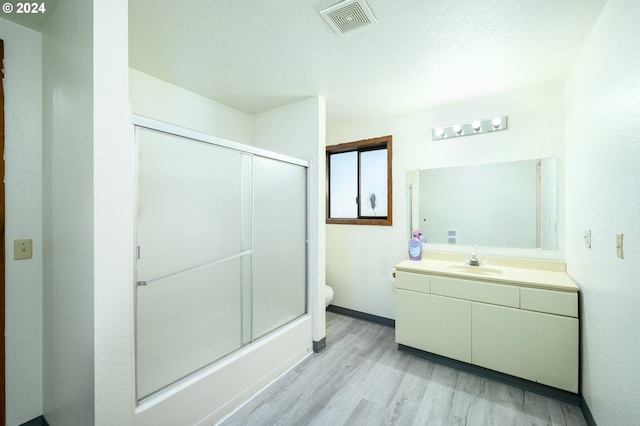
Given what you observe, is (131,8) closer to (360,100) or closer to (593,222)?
(360,100)

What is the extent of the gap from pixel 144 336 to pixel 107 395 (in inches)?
12.4

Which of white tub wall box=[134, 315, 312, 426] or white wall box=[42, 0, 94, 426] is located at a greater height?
white wall box=[42, 0, 94, 426]

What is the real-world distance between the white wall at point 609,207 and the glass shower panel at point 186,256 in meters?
Result: 2.02

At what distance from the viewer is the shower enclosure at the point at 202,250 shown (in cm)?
133

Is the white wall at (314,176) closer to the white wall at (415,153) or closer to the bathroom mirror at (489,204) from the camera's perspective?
the white wall at (415,153)

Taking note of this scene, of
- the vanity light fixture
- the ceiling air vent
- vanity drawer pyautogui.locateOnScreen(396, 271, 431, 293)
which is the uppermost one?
the ceiling air vent

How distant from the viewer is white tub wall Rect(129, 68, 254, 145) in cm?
200

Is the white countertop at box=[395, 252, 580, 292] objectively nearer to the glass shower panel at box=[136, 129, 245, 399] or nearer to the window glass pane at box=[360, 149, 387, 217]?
the window glass pane at box=[360, 149, 387, 217]

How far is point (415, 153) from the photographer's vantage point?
281 centimetres

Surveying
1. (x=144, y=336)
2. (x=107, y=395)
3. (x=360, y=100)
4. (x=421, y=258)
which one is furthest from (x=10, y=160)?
(x=421, y=258)

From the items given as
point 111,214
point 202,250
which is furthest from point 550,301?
point 111,214

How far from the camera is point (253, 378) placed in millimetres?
1836

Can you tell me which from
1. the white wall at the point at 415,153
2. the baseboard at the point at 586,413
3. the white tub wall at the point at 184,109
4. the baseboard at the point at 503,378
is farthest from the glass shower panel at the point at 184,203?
the baseboard at the point at 586,413

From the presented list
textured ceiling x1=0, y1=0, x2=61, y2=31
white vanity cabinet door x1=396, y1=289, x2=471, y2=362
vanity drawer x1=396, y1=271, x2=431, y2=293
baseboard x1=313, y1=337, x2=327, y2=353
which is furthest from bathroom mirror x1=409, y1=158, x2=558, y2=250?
textured ceiling x1=0, y1=0, x2=61, y2=31
